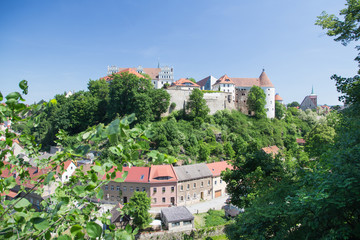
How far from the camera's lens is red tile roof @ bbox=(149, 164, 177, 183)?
23.1 m

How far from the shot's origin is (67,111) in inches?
1615

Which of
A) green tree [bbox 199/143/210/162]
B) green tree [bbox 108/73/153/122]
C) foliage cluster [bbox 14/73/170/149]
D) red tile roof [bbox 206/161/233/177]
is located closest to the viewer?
red tile roof [bbox 206/161/233/177]

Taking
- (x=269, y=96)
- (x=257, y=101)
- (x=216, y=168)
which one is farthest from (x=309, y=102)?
(x=216, y=168)

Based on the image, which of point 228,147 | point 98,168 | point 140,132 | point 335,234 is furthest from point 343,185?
point 228,147

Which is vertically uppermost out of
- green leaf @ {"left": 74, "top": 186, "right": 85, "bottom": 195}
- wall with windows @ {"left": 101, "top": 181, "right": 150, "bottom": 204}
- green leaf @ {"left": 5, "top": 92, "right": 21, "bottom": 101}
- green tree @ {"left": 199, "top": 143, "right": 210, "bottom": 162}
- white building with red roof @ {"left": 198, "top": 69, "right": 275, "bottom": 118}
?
white building with red roof @ {"left": 198, "top": 69, "right": 275, "bottom": 118}

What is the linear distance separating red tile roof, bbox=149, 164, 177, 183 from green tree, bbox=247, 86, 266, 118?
27.9m

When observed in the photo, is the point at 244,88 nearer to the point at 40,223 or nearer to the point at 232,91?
the point at 232,91

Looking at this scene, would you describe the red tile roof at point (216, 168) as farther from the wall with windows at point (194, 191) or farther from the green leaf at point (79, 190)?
the green leaf at point (79, 190)

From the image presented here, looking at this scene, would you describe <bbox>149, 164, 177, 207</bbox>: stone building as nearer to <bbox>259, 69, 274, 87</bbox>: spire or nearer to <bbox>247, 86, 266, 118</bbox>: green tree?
<bbox>247, 86, 266, 118</bbox>: green tree

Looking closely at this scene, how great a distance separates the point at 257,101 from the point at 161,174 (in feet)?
96.8

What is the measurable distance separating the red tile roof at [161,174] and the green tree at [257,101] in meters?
27.9

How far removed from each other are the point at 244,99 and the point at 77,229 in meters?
49.1

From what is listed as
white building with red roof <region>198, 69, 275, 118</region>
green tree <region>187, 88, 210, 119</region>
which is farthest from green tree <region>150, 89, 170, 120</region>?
white building with red roof <region>198, 69, 275, 118</region>

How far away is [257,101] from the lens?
145 feet
